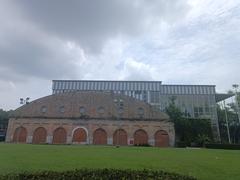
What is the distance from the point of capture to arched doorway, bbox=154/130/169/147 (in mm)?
50438

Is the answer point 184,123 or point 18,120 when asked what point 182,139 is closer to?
point 184,123

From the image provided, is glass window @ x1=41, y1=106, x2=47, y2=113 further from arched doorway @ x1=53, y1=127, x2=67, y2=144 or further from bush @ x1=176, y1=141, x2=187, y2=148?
bush @ x1=176, y1=141, x2=187, y2=148

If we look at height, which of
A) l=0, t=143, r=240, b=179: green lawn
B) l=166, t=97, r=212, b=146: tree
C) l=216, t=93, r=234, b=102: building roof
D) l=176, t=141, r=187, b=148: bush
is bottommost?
l=0, t=143, r=240, b=179: green lawn

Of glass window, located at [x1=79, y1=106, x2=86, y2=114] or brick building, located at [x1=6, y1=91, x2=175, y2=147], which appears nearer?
brick building, located at [x1=6, y1=91, x2=175, y2=147]

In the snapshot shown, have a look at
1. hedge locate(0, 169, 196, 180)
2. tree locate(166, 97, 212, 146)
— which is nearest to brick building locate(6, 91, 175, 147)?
tree locate(166, 97, 212, 146)

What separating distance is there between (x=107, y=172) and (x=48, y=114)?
45496mm

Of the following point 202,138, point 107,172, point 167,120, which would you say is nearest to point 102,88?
point 167,120

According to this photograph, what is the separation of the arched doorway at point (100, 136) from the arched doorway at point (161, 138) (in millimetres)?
10424

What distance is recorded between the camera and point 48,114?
53.0 metres

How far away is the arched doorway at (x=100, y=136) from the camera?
1993 inches

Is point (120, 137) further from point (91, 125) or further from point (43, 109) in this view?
point (43, 109)

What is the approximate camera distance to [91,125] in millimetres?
51312

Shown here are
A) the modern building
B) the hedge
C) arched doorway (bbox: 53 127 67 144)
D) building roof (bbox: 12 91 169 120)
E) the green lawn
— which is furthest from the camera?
the modern building

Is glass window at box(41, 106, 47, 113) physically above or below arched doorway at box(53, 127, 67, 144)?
above
